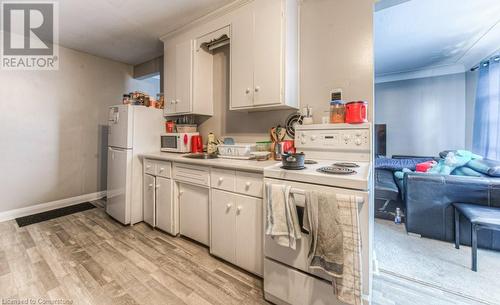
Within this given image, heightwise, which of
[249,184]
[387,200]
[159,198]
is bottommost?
[387,200]

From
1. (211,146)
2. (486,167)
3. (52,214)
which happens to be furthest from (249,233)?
(52,214)

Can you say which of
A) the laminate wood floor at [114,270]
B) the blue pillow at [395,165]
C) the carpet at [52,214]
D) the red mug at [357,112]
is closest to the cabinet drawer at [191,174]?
the laminate wood floor at [114,270]

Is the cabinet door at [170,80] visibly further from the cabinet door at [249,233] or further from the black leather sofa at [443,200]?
the black leather sofa at [443,200]

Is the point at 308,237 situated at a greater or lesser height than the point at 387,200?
greater

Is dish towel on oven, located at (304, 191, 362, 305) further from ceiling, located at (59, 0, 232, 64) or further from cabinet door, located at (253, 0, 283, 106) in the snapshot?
ceiling, located at (59, 0, 232, 64)

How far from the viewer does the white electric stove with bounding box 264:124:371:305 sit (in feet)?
3.40

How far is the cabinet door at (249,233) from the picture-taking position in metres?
1.51

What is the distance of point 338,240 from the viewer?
3.33 feet

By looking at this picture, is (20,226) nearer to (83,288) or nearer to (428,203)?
(83,288)

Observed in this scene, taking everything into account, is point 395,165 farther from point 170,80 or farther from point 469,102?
point 170,80

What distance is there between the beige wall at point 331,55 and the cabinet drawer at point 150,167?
4.01 feet

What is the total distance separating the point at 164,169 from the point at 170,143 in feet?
1.55

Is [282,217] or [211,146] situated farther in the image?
[211,146]

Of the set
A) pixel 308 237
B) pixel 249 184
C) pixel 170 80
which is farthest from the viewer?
pixel 170 80
